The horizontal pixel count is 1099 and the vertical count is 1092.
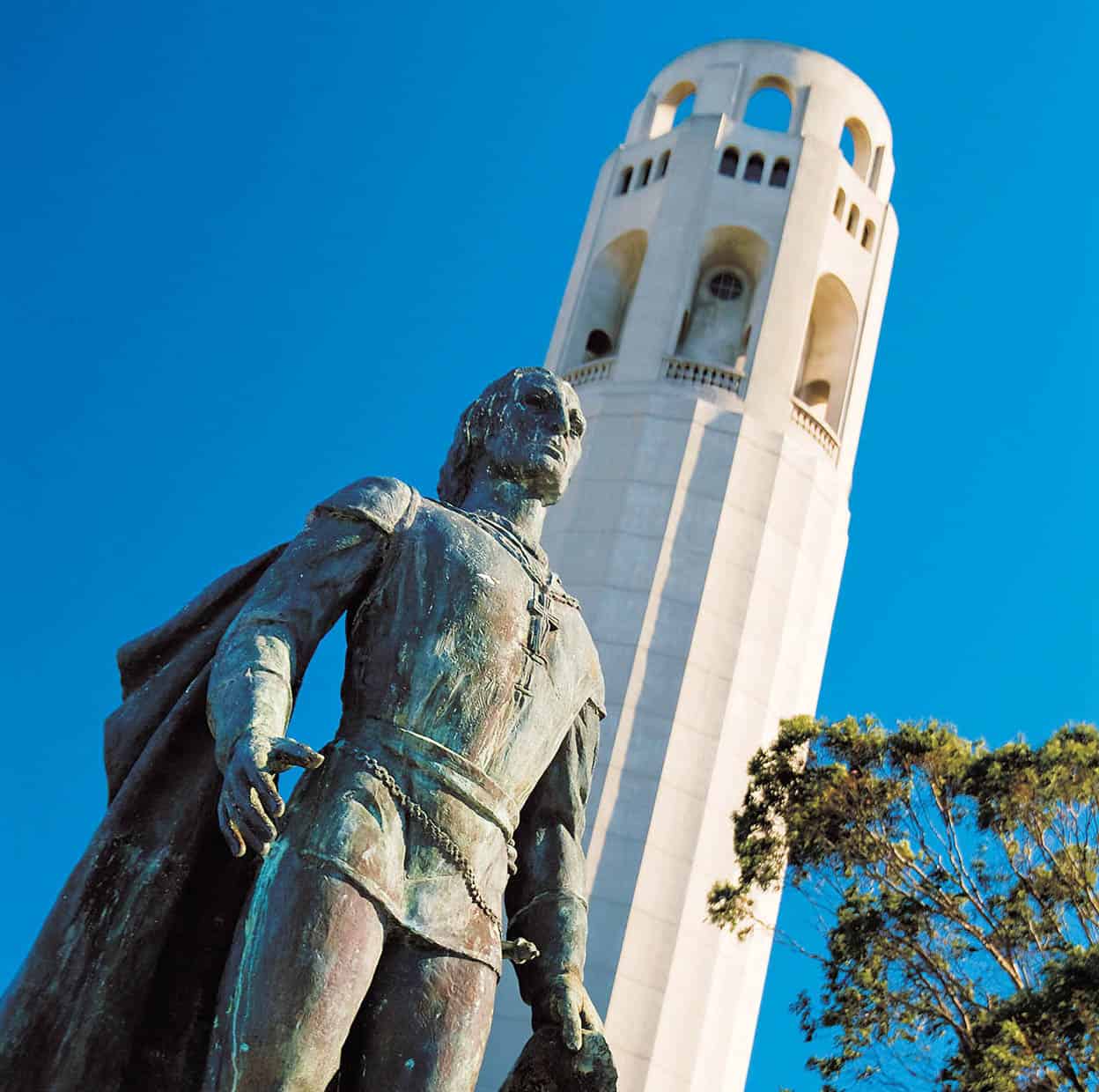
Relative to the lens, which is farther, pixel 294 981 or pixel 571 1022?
pixel 571 1022

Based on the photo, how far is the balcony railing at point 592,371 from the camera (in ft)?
113

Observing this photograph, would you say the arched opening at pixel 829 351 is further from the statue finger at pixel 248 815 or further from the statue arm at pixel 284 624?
the statue finger at pixel 248 815

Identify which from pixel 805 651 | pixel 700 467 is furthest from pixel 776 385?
pixel 805 651

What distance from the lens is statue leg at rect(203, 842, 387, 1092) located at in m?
3.60

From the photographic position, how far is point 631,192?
36688 mm

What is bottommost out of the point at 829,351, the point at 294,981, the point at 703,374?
the point at 294,981

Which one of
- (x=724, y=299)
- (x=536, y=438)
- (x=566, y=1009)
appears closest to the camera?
(x=566, y=1009)

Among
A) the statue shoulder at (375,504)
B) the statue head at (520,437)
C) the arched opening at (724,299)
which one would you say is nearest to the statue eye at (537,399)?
the statue head at (520,437)

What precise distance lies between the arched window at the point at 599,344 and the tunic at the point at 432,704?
31.5 metres

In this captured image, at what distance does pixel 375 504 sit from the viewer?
168 inches

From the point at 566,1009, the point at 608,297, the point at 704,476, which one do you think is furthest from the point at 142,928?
the point at 608,297

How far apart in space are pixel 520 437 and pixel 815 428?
30.4 meters

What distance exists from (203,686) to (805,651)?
1135 inches

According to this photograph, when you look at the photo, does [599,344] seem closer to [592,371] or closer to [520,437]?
[592,371]
